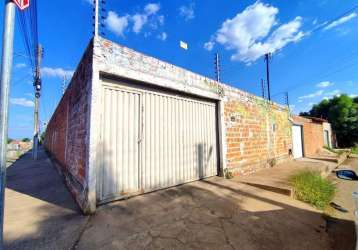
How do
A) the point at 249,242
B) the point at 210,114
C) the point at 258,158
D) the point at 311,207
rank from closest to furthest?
1. the point at 249,242
2. the point at 311,207
3. the point at 210,114
4. the point at 258,158

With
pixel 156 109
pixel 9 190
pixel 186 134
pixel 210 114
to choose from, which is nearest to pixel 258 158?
pixel 210 114

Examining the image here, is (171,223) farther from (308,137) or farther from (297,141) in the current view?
(308,137)

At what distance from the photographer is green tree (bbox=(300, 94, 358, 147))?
22688 mm

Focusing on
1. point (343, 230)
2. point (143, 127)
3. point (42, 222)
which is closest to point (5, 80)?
point (42, 222)

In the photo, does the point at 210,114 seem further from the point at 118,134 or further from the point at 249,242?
the point at 249,242

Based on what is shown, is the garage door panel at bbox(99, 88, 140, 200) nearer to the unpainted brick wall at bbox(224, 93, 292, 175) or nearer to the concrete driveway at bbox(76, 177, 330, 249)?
the concrete driveway at bbox(76, 177, 330, 249)

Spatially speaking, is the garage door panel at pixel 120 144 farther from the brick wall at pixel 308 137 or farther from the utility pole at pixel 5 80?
the brick wall at pixel 308 137

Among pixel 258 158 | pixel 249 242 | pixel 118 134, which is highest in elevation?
pixel 118 134

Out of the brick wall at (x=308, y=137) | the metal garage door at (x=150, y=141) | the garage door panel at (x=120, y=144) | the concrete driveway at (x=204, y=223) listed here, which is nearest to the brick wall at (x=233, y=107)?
the metal garage door at (x=150, y=141)

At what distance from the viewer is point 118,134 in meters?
3.40

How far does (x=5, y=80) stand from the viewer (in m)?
1.56

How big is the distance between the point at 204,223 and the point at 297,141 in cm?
1125

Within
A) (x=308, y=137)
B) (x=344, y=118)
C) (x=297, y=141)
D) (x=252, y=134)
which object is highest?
(x=344, y=118)

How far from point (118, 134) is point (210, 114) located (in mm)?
2804
